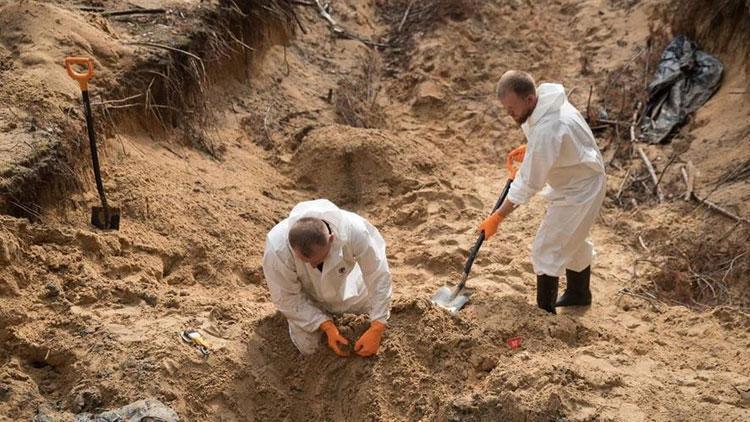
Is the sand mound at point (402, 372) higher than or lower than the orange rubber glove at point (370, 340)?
lower

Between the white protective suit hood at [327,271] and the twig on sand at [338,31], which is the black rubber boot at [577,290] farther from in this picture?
the twig on sand at [338,31]

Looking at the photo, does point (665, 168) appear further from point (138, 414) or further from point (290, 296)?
point (138, 414)

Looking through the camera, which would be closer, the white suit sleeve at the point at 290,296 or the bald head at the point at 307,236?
the bald head at the point at 307,236

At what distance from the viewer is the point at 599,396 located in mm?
3256

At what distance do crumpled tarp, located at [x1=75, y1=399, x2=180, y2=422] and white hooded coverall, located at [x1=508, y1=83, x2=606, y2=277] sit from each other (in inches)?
79.3

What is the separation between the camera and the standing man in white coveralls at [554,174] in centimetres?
380

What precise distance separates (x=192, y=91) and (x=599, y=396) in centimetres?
350

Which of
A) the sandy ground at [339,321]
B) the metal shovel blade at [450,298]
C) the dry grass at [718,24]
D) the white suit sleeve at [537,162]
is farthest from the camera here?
the dry grass at [718,24]

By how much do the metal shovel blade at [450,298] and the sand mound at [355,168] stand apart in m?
1.28

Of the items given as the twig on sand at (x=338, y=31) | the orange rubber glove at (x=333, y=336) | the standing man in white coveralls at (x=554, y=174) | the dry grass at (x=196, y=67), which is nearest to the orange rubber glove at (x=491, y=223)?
the standing man in white coveralls at (x=554, y=174)

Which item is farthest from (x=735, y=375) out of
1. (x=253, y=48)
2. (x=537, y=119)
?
(x=253, y=48)

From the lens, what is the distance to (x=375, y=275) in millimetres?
3600

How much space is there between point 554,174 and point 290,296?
60.5 inches

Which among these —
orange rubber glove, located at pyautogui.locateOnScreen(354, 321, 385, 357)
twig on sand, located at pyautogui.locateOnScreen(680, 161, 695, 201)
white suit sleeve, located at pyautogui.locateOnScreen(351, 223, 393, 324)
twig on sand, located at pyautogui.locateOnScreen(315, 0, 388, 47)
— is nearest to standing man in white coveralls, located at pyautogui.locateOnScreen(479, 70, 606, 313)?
white suit sleeve, located at pyautogui.locateOnScreen(351, 223, 393, 324)
